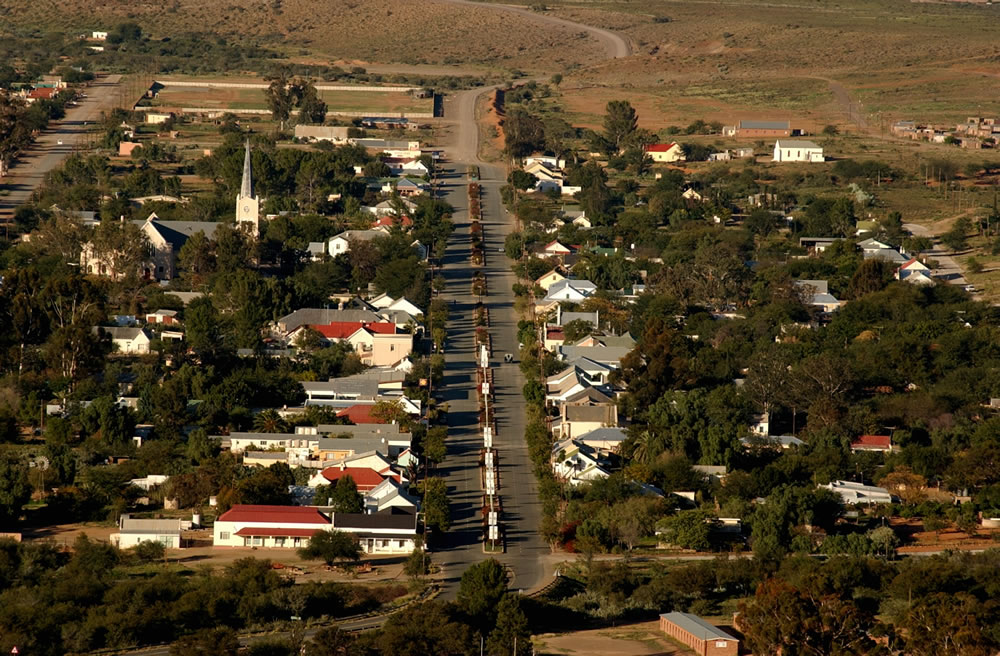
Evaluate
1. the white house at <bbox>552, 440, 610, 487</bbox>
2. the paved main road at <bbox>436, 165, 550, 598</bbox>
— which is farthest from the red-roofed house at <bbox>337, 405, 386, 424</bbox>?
the white house at <bbox>552, 440, 610, 487</bbox>

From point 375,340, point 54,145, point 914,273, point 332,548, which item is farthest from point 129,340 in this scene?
point 54,145

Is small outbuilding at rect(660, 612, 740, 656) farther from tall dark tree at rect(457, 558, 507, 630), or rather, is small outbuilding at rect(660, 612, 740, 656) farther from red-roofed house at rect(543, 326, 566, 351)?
red-roofed house at rect(543, 326, 566, 351)

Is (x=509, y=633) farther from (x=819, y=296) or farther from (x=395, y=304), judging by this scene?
(x=819, y=296)

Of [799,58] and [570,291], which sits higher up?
[799,58]

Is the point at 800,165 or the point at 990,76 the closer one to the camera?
the point at 800,165

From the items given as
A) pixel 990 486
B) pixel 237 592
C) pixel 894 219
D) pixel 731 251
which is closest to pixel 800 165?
pixel 894 219

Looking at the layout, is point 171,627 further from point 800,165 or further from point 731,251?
point 800,165

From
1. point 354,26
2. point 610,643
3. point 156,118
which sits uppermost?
point 354,26

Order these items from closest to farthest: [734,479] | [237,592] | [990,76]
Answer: [237,592] < [734,479] < [990,76]
